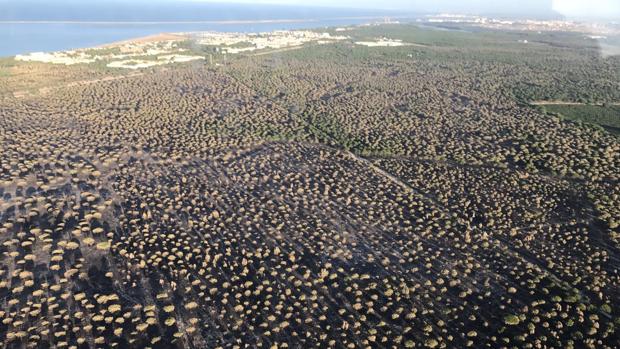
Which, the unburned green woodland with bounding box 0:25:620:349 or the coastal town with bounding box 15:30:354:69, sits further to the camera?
the coastal town with bounding box 15:30:354:69

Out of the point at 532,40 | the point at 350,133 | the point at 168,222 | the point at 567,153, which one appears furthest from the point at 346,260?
the point at 532,40

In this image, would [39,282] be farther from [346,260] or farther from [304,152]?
[304,152]

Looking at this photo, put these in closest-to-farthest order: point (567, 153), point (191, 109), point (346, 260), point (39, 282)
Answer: point (39, 282) < point (346, 260) < point (567, 153) < point (191, 109)

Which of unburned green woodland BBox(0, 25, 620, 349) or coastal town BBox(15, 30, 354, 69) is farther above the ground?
coastal town BBox(15, 30, 354, 69)

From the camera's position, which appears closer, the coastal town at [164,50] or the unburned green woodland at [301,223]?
the unburned green woodland at [301,223]

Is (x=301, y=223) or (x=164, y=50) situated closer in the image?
(x=301, y=223)

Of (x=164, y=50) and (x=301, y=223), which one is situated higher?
(x=164, y=50)

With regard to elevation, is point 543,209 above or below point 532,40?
below

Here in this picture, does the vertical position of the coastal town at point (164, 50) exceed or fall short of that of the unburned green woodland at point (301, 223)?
it exceeds it
